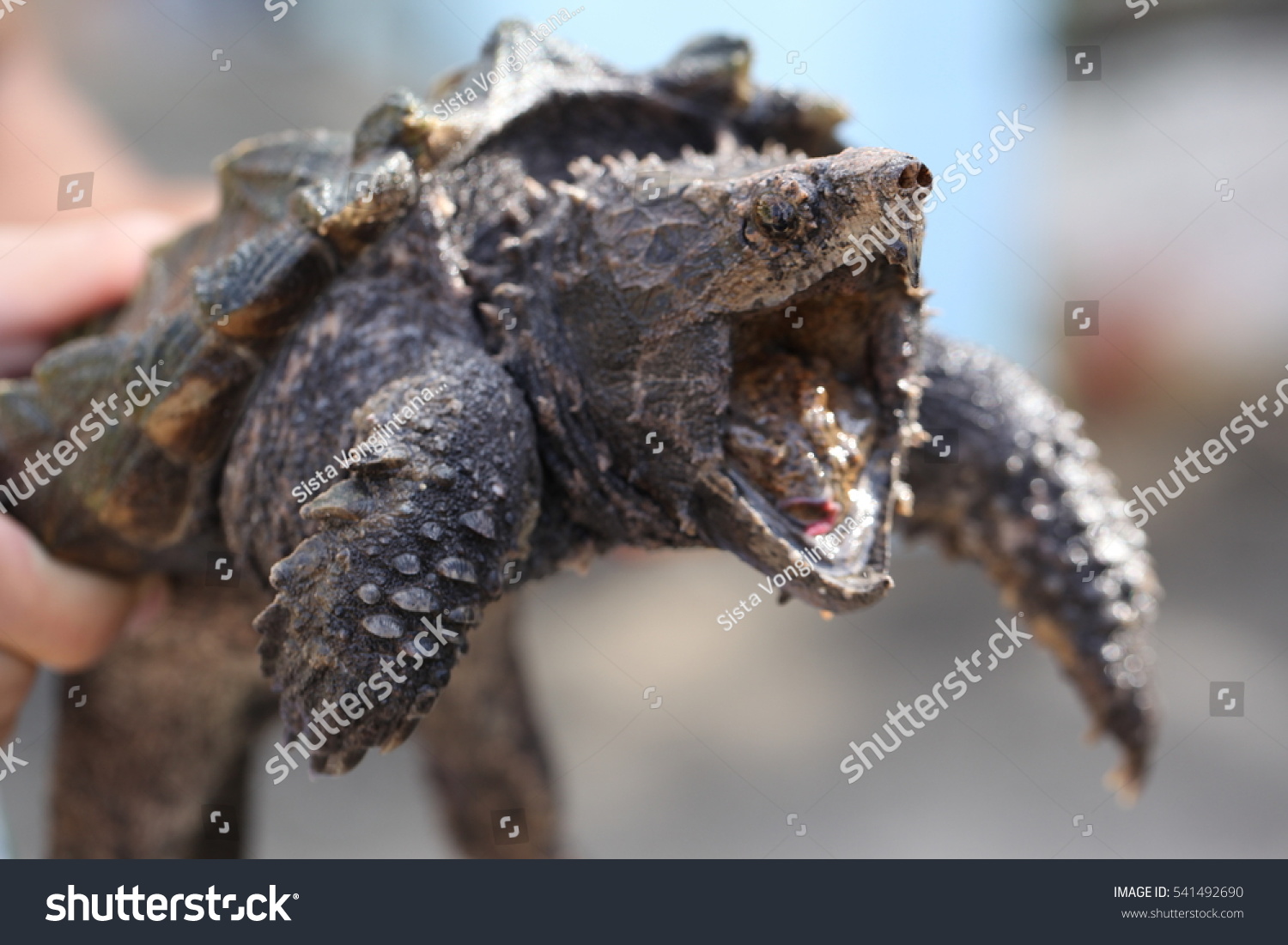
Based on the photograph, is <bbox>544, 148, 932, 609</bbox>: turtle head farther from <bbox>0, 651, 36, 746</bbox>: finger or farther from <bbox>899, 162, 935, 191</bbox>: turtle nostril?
<bbox>0, 651, 36, 746</bbox>: finger

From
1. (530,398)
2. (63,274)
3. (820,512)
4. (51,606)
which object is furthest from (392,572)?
(63,274)

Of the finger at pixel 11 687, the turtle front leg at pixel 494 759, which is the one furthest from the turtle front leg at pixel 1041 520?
the finger at pixel 11 687

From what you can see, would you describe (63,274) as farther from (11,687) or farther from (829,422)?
(829,422)

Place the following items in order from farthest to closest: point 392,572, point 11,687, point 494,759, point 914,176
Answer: point 494,759 < point 11,687 < point 392,572 < point 914,176

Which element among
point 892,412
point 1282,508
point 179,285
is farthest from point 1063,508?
point 1282,508

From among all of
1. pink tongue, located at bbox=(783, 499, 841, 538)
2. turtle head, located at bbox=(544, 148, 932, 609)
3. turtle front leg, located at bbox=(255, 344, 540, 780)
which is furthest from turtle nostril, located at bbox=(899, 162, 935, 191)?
turtle front leg, located at bbox=(255, 344, 540, 780)

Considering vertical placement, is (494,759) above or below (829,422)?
below
